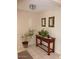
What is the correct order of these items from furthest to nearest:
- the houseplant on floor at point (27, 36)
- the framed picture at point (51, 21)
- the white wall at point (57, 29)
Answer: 1. the houseplant on floor at point (27, 36)
2. the framed picture at point (51, 21)
3. the white wall at point (57, 29)

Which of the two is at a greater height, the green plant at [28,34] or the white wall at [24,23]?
the white wall at [24,23]

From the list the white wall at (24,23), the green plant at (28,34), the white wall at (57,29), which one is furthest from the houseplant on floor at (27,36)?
the white wall at (57,29)

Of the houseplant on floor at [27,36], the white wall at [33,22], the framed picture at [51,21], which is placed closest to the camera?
the white wall at [33,22]

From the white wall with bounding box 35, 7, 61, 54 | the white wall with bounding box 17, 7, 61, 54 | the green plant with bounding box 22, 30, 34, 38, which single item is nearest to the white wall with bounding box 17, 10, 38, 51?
the white wall with bounding box 17, 7, 61, 54

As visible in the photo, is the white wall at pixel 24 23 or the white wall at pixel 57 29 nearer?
the white wall at pixel 57 29

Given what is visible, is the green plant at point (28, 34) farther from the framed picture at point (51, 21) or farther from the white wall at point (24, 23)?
the framed picture at point (51, 21)

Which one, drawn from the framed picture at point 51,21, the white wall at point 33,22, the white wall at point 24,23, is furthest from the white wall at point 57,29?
the white wall at point 24,23

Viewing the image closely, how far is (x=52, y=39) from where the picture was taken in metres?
3.49

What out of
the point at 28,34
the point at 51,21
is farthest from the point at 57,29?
the point at 28,34

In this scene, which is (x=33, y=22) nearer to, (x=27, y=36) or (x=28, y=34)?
(x=28, y=34)

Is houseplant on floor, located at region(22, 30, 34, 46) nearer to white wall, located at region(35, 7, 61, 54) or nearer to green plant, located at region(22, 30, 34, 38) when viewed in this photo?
green plant, located at region(22, 30, 34, 38)
